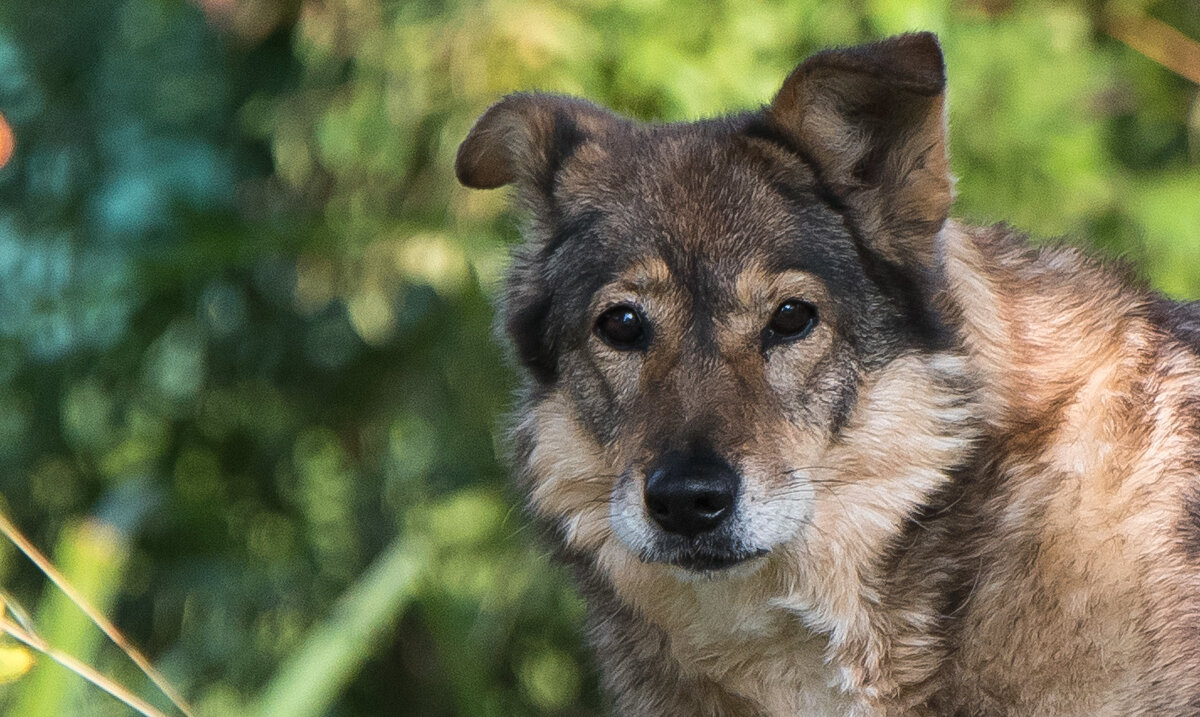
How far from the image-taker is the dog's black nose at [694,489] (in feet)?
10.0

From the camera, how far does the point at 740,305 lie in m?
3.26

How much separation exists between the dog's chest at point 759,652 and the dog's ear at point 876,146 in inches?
37.4

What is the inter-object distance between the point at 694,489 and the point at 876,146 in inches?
39.9

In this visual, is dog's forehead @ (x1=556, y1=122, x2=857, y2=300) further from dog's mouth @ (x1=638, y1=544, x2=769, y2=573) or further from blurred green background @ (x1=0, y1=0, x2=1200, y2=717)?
blurred green background @ (x1=0, y1=0, x2=1200, y2=717)

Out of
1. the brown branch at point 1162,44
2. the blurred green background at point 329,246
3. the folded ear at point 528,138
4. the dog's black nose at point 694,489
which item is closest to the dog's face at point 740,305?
the dog's black nose at point 694,489

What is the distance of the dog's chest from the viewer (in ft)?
10.7

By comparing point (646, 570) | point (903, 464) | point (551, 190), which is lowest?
point (646, 570)

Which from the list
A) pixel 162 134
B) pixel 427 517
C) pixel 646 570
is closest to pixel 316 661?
pixel 646 570

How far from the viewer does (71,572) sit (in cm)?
259

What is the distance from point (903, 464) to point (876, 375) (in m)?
0.23

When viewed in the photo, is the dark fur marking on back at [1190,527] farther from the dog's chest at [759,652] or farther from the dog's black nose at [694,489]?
the dog's black nose at [694,489]

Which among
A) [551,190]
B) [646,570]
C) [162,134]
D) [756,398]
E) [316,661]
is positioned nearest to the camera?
[316,661]

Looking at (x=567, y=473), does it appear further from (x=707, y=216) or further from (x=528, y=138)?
(x=528, y=138)

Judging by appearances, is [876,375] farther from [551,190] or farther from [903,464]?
[551,190]
